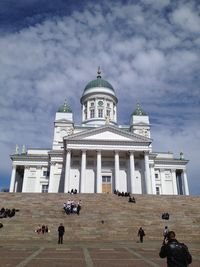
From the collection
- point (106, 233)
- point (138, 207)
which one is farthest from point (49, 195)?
point (106, 233)

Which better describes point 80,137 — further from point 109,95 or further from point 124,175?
point 109,95

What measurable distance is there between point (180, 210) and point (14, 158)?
3713 centimetres

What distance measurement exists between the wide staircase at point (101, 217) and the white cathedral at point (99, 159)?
11560mm

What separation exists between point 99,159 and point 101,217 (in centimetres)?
1915

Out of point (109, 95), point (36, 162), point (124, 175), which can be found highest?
point (109, 95)

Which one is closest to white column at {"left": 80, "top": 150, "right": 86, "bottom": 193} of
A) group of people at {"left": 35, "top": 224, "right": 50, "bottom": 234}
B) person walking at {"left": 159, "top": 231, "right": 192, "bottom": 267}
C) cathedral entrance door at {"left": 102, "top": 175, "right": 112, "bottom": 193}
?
cathedral entrance door at {"left": 102, "top": 175, "right": 112, "bottom": 193}

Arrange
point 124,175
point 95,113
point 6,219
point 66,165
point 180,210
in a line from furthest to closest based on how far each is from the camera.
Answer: point 95,113 → point 124,175 → point 66,165 → point 180,210 → point 6,219

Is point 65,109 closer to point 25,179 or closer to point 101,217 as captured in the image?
point 25,179

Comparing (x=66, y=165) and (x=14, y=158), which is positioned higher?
(x=14, y=158)

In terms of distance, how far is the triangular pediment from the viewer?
44500 mm

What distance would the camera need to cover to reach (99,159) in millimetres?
43375

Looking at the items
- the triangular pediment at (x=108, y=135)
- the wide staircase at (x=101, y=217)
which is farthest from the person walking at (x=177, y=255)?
the triangular pediment at (x=108, y=135)

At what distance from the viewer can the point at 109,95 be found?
64.4 metres

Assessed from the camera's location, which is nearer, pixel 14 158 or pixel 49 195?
pixel 49 195
